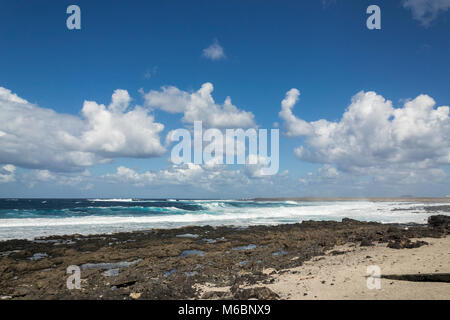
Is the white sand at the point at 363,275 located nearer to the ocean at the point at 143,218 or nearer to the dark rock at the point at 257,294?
the dark rock at the point at 257,294

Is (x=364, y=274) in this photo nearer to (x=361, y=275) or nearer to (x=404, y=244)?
(x=361, y=275)

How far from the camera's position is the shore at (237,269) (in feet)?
21.8

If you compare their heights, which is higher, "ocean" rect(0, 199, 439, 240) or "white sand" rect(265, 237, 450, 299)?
"white sand" rect(265, 237, 450, 299)

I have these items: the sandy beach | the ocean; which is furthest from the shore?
the ocean

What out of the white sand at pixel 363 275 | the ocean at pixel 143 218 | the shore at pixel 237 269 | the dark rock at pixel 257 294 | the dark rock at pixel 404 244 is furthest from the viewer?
the ocean at pixel 143 218

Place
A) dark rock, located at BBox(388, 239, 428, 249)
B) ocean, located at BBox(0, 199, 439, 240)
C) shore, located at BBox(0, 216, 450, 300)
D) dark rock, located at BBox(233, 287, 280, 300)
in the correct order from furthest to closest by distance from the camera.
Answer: ocean, located at BBox(0, 199, 439, 240)
dark rock, located at BBox(388, 239, 428, 249)
shore, located at BBox(0, 216, 450, 300)
dark rock, located at BBox(233, 287, 280, 300)

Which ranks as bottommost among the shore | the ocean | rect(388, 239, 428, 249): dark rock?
the ocean

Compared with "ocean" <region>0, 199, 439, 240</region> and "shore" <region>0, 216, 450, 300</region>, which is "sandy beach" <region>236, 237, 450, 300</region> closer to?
"shore" <region>0, 216, 450, 300</region>

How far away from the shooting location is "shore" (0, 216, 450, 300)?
6652mm

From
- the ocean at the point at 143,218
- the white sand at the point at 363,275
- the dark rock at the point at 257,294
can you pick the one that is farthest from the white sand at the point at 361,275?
the ocean at the point at 143,218

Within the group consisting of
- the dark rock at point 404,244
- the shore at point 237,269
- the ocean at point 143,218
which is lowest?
the ocean at point 143,218
